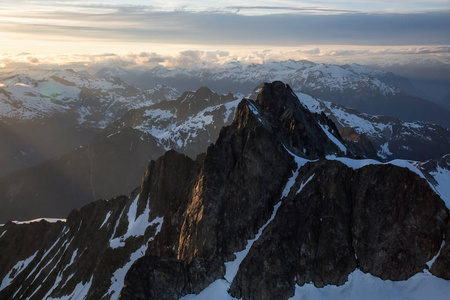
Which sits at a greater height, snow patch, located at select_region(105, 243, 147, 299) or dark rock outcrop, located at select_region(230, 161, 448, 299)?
dark rock outcrop, located at select_region(230, 161, 448, 299)

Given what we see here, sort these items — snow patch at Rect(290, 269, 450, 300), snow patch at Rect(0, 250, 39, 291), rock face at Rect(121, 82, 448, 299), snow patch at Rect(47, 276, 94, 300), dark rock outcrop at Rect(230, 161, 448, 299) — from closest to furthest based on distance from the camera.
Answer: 1. snow patch at Rect(290, 269, 450, 300)
2. dark rock outcrop at Rect(230, 161, 448, 299)
3. rock face at Rect(121, 82, 448, 299)
4. snow patch at Rect(47, 276, 94, 300)
5. snow patch at Rect(0, 250, 39, 291)

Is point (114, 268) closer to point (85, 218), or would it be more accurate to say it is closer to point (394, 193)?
point (85, 218)

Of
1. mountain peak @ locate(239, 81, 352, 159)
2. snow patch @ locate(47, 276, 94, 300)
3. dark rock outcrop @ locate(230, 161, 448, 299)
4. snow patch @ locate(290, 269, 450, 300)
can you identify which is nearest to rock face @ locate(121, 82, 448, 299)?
dark rock outcrop @ locate(230, 161, 448, 299)

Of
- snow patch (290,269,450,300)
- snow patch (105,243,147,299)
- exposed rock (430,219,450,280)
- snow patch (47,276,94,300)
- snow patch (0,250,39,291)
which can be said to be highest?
exposed rock (430,219,450,280)

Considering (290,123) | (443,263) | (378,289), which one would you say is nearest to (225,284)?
(378,289)

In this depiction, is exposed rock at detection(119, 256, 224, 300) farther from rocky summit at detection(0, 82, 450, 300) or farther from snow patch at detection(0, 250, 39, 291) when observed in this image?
snow patch at detection(0, 250, 39, 291)

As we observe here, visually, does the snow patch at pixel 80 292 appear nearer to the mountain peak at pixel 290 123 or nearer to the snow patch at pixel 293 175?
the snow patch at pixel 293 175

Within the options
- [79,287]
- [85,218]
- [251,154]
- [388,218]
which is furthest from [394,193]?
[85,218]

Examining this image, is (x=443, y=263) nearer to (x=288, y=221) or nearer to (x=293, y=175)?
(x=288, y=221)
